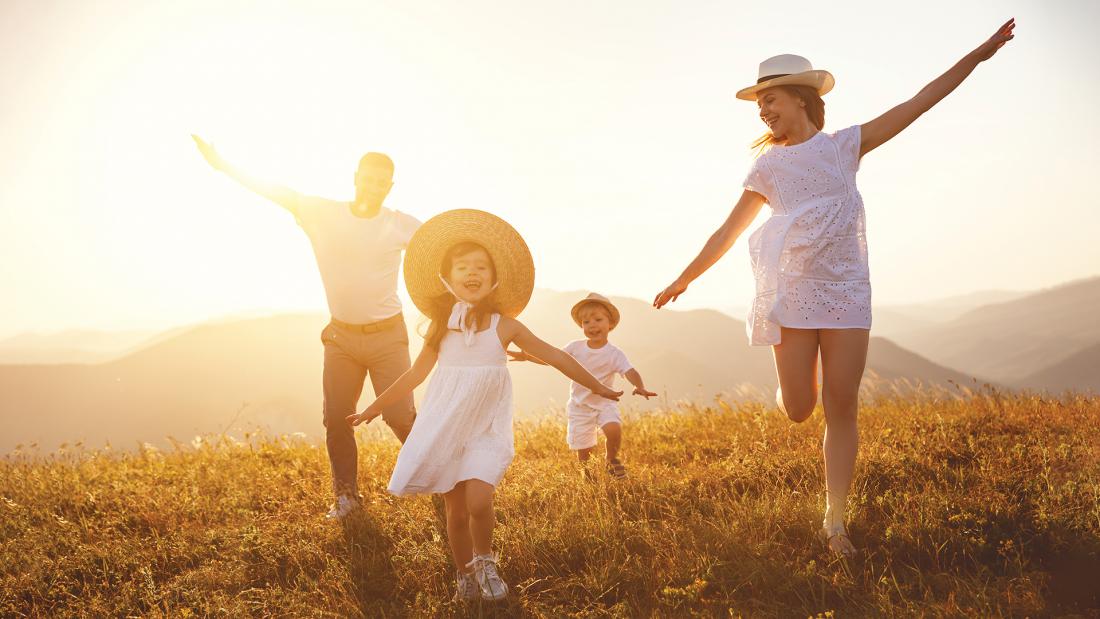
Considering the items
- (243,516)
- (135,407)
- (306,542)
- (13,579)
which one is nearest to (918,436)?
(306,542)

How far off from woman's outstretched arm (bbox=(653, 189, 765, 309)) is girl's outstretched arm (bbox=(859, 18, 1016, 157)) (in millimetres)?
694

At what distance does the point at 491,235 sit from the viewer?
13.6 ft

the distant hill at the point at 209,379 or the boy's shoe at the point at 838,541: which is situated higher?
the boy's shoe at the point at 838,541

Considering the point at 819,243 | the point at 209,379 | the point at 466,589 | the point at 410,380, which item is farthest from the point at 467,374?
the point at 209,379

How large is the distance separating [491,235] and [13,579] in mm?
3840

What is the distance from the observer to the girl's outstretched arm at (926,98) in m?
3.86

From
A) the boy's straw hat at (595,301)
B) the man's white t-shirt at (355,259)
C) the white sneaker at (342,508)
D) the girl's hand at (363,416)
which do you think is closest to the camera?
the girl's hand at (363,416)

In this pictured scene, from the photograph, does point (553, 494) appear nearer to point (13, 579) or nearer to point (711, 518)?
point (711, 518)

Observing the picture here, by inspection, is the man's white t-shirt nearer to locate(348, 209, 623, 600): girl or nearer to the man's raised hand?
the man's raised hand

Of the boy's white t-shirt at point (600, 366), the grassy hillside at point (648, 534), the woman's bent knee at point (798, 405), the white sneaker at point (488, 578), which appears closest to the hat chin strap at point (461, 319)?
the white sneaker at point (488, 578)

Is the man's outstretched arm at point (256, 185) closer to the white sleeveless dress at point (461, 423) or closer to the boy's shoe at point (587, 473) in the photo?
the white sleeveless dress at point (461, 423)

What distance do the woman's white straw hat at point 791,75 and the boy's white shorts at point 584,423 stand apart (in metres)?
3.40

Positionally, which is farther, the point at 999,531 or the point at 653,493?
the point at 653,493

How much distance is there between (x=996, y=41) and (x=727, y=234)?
189 cm
